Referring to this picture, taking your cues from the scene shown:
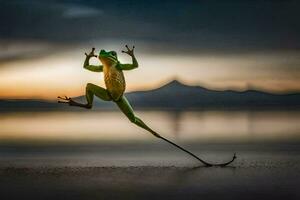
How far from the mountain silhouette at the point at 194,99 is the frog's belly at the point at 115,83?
0.48 feet

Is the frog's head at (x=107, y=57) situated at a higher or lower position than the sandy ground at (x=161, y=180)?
higher

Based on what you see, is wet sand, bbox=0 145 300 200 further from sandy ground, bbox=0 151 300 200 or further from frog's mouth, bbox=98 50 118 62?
frog's mouth, bbox=98 50 118 62

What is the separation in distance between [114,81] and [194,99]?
300 millimetres

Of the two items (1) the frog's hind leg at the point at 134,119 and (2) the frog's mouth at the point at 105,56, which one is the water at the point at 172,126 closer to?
(1) the frog's hind leg at the point at 134,119

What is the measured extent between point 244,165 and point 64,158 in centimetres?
54

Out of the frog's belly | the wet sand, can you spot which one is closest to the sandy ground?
the wet sand

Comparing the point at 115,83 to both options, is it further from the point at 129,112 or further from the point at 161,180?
the point at 161,180

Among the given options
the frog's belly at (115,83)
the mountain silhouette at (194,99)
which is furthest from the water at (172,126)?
the frog's belly at (115,83)

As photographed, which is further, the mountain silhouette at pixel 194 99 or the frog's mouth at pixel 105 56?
the mountain silhouette at pixel 194 99

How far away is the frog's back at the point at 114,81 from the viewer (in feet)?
5.37

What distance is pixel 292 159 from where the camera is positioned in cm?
173

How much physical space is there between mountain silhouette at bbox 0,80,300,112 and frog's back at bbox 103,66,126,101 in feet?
0.48

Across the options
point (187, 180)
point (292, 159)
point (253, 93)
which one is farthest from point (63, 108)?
point (292, 159)

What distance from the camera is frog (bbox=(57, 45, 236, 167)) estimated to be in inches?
64.4
